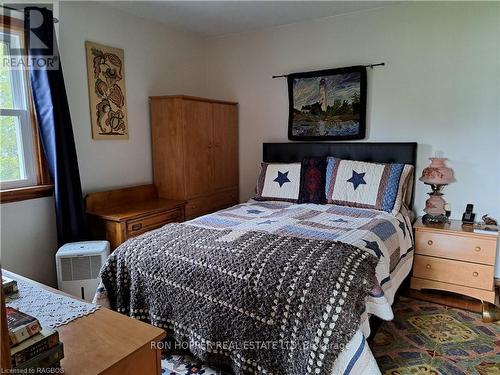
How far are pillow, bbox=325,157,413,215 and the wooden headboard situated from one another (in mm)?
180

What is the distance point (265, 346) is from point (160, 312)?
0.65 metres

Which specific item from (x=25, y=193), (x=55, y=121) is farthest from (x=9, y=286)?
(x=55, y=121)

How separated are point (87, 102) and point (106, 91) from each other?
21cm

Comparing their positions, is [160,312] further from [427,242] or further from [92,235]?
[427,242]

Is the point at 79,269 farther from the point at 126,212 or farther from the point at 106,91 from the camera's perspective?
the point at 106,91

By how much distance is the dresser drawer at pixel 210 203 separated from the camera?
3.42 metres

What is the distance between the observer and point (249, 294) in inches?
65.4

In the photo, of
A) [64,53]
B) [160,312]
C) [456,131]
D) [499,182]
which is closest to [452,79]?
[456,131]

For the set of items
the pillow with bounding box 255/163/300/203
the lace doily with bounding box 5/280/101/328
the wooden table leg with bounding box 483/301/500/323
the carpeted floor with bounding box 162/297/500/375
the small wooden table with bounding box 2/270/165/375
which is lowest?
the carpeted floor with bounding box 162/297/500/375

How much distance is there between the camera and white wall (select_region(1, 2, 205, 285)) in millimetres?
2611

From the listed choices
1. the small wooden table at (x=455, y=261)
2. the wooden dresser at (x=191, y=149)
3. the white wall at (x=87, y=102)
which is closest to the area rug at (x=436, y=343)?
the small wooden table at (x=455, y=261)

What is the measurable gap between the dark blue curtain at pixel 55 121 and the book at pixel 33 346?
78.6 inches

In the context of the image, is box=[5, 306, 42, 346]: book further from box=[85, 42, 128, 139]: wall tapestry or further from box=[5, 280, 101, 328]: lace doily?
box=[85, 42, 128, 139]: wall tapestry

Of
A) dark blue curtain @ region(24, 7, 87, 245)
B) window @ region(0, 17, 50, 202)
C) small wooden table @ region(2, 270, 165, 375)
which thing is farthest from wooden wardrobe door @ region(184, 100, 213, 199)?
small wooden table @ region(2, 270, 165, 375)
